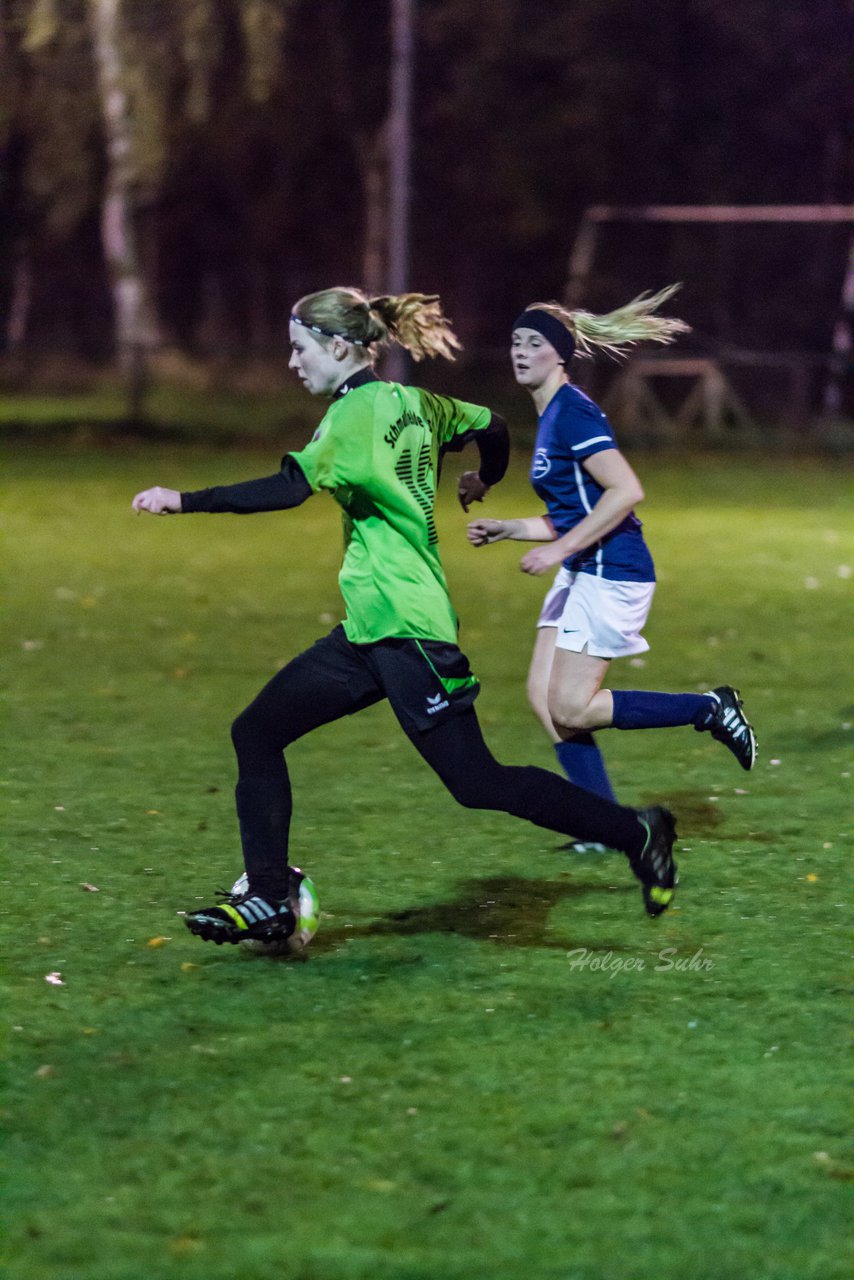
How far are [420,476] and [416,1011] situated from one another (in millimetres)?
1427

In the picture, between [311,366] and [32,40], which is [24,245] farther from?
[311,366]

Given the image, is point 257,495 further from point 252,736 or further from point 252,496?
point 252,736

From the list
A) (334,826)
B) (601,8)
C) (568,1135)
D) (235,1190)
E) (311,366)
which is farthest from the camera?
(601,8)

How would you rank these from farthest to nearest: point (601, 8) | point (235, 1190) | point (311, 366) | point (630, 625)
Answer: point (601, 8)
point (630, 625)
point (311, 366)
point (235, 1190)

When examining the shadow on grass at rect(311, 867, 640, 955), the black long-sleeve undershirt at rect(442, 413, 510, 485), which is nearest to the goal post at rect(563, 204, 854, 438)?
the shadow on grass at rect(311, 867, 640, 955)

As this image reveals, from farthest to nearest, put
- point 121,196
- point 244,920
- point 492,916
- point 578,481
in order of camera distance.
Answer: point 121,196 < point 578,481 < point 492,916 < point 244,920

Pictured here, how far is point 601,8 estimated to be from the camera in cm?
3838

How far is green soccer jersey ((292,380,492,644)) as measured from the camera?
4.97 meters

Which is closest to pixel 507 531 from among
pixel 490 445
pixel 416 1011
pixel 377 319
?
pixel 490 445

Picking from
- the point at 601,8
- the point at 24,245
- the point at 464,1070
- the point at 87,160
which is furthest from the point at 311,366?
the point at 24,245

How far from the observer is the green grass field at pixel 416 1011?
3662 mm

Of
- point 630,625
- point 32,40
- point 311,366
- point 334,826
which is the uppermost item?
point 32,40

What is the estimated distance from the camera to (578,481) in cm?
612

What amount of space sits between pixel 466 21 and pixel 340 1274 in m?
38.3
